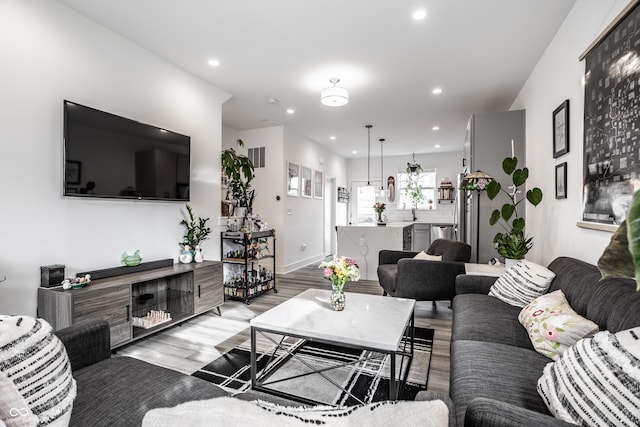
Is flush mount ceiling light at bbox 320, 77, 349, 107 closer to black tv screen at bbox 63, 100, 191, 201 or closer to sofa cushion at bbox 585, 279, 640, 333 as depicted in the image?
black tv screen at bbox 63, 100, 191, 201

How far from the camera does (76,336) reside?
1.49m

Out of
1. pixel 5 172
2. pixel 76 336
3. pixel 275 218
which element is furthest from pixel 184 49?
pixel 275 218

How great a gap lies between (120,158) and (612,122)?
3.52m

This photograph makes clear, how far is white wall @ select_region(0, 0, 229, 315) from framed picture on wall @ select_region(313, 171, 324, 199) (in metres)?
4.12

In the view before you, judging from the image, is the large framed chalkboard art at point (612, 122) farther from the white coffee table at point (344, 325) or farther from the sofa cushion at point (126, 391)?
the sofa cushion at point (126, 391)

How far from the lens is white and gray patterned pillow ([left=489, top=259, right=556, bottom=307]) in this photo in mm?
2299

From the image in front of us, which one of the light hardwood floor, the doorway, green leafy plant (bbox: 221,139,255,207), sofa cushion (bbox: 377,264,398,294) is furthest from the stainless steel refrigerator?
the doorway

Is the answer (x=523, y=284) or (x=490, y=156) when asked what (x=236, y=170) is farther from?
(x=523, y=284)

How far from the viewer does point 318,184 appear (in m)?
7.55

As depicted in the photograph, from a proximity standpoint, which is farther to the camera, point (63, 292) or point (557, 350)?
point (63, 292)

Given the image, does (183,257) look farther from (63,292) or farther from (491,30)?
(491,30)

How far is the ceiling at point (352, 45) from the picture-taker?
101 inches

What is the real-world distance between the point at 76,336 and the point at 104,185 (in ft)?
5.19

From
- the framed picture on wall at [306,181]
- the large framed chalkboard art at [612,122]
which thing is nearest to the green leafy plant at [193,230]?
the framed picture on wall at [306,181]
